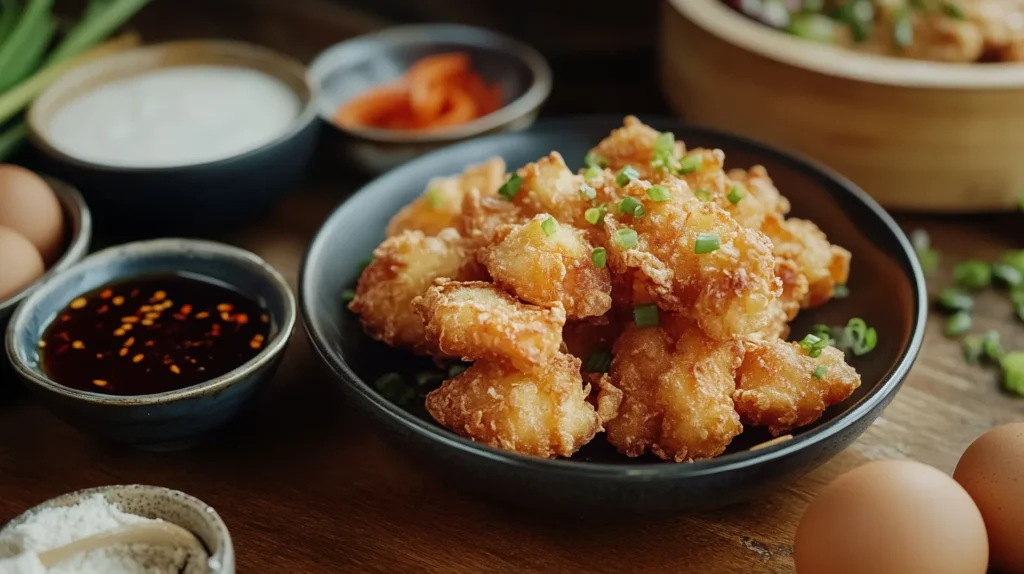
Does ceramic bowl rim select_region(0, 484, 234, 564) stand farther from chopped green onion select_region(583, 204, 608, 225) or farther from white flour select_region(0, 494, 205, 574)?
chopped green onion select_region(583, 204, 608, 225)

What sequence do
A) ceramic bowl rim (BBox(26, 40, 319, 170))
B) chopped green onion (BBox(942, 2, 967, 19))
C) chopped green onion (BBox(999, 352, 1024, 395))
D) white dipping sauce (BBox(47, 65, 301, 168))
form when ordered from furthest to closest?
chopped green onion (BBox(942, 2, 967, 19)) → white dipping sauce (BBox(47, 65, 301, 168)) → ceramic bowl rim (BBox(26, 40, 319, 170)) → chopped green onion (BBox(999, 352, 1024, 395))

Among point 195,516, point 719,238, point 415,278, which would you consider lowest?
point 195,516

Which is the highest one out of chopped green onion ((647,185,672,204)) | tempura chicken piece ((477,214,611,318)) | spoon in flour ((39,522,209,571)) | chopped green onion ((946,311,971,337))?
chopped green onion ((647,185,672,204))

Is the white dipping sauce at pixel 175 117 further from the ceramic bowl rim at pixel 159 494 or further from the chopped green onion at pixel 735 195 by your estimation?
the chopped green onion at pixel 735 195

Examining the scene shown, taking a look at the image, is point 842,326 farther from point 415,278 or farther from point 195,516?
point 195,516

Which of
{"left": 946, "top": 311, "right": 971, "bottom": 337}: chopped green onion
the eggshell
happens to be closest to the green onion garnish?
the eggshell

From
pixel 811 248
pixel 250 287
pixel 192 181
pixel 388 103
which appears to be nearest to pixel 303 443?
pixel 250 287
